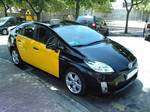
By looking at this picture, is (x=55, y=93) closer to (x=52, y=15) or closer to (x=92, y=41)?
(x=92, y=41)

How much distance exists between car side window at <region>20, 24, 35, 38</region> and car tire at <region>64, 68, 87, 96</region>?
1847mm

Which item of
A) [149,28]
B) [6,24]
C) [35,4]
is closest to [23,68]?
[149,28]

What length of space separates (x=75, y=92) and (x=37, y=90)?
85cm

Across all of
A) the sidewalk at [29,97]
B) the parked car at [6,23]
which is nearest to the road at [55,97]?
the sidewalk at [29,97]

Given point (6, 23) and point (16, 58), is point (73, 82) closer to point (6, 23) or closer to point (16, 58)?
point (16, 58)

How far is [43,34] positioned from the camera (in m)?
6.51

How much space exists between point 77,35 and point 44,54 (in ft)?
3.03

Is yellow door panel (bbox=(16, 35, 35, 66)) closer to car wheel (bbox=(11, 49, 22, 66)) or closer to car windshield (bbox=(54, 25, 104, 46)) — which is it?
car wheel (bbox=(11, 49, 22, 66))

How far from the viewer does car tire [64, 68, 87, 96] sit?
531 cm

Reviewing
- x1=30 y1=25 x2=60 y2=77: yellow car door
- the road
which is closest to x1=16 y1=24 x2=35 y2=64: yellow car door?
x1=30 y1=25 x2=60 y2=77: yellow car door

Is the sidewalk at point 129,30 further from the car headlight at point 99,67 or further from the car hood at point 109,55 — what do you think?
the car headlight at point 99,67

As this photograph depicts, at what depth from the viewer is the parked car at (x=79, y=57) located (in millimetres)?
5113

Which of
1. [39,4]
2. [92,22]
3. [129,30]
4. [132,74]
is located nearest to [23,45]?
[132,74]

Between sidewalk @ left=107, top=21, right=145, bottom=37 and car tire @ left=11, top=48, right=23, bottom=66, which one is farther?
sidewalk @ left=107, top=21, right=145, bottom=37
